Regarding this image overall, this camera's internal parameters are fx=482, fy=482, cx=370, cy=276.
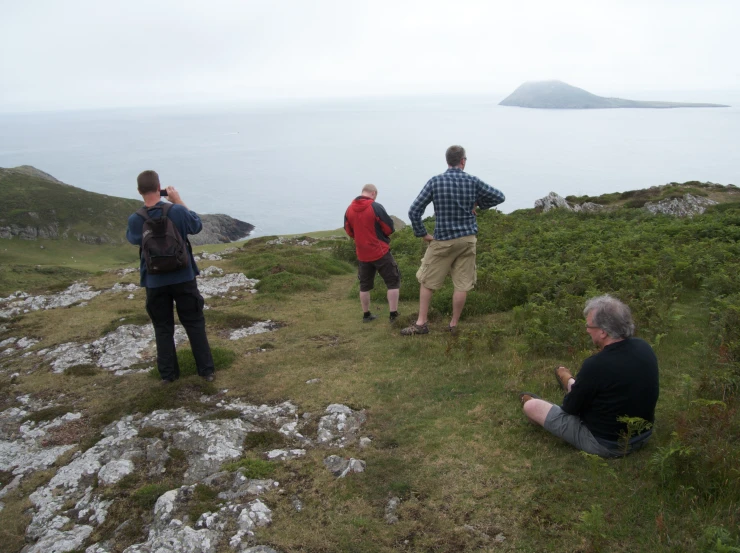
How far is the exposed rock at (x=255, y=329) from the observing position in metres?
11.4

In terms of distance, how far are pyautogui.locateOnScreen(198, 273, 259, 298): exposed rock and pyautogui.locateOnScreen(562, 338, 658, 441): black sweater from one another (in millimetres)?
13125

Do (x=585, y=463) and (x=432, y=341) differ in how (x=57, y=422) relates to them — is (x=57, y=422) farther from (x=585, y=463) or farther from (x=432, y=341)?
(x=585, y=463)

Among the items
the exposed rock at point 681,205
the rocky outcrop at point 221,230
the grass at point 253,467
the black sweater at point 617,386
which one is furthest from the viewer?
the rocky outcrop at point 221,230

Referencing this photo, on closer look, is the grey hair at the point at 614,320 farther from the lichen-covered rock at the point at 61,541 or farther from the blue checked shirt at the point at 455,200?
the lichen-covered rock at the point at 61,541

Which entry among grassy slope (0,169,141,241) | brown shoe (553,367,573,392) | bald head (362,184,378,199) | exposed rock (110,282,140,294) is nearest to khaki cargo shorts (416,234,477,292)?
bald head (362,184,378,199)

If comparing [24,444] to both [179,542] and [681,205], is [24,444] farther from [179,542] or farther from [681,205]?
[681,205]

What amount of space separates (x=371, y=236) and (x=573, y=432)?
6.14 m

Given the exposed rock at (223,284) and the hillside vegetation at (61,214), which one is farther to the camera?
the hillside vegetation at (61,214)

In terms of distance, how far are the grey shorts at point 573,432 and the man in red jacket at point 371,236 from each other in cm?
545

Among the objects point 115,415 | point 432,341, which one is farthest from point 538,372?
point 115,415

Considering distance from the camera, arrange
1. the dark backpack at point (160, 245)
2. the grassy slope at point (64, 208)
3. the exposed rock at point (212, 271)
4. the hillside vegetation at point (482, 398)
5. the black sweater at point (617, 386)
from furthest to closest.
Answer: the grassy slope at point (64, 208)
the exposed rock at point (212, 271)
the dark backpack at point (160, 245)
the black sweater at point (617, 386)
the hillside vegetation at point (482, 398)

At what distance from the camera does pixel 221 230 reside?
113m

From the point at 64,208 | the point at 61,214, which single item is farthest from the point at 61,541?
the point at 64,208

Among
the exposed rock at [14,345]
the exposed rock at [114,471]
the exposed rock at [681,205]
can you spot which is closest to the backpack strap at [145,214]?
the exposed rock at [114,471]
